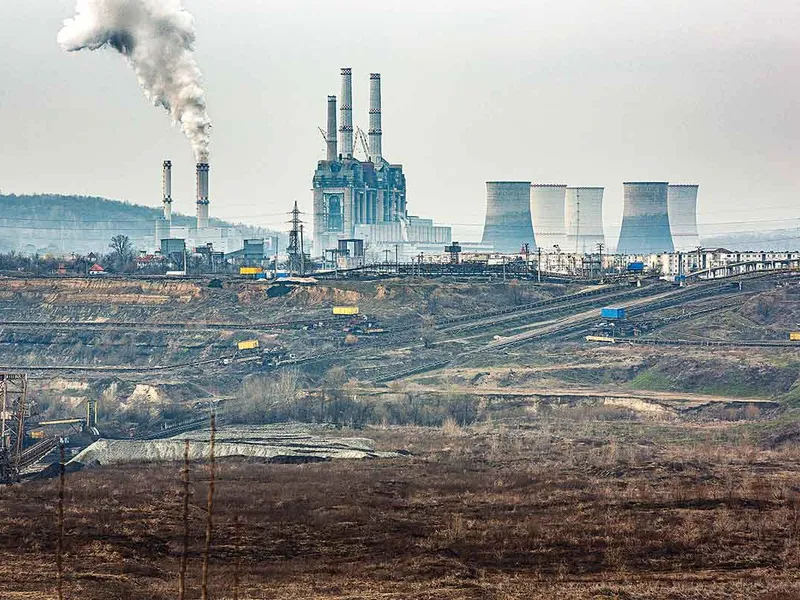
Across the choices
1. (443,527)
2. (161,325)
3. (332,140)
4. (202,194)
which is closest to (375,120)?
(332,140)

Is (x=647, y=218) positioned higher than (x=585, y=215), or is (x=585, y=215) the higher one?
(x=585, y=215)

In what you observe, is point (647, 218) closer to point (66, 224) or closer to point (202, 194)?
point (202, 194)

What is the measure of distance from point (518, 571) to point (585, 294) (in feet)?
164

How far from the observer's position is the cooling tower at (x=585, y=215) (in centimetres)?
A: 12319

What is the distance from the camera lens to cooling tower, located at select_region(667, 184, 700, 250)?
404 ft

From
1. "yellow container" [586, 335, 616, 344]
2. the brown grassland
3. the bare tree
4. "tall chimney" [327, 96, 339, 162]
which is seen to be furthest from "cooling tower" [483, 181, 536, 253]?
the brown grassland

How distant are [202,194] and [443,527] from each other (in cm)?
7385

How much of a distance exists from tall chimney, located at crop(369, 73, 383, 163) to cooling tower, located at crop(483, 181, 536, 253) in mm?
10592

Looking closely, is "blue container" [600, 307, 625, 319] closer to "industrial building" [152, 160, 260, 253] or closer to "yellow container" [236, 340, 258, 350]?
"yellow container" [236, 340, 258, 350]

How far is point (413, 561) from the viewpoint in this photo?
27.4 meters

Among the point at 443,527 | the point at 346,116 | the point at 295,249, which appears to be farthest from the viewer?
the point at 346,116

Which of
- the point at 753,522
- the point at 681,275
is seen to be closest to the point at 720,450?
the point at 753,522

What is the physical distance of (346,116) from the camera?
116 m

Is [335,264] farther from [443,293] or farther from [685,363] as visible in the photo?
[685,363]
